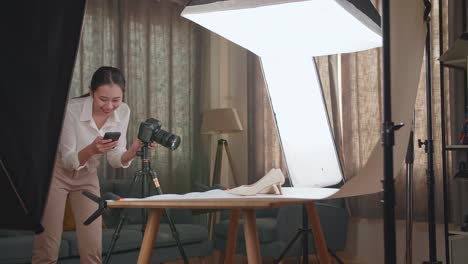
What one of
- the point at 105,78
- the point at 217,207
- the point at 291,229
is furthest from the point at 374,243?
the point at 217,207

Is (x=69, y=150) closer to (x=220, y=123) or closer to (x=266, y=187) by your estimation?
(x=266, y=187)

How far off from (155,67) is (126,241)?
180 centimetres

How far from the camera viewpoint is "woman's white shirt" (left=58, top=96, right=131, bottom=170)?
7.98 ft

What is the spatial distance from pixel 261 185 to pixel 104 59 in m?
3.09

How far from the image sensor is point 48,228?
2340 mm

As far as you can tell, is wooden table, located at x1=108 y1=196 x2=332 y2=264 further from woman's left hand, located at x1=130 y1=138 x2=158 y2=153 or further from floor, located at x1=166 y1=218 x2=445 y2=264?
floor, located at x1=166 y1=218 x2=445 y2=264

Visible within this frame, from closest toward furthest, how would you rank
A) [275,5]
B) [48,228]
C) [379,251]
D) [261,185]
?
[275,5]
[261,185]
[48,228]
[379,251]

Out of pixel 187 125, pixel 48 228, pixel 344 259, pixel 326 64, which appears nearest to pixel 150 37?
pixel 187 125

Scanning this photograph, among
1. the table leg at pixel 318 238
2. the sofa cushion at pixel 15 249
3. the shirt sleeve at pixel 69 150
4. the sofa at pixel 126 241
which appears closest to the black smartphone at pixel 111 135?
the shirt sleeve at pixel 69 150

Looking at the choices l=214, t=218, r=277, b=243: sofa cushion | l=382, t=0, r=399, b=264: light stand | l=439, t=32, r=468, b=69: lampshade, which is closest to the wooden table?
l=382, t=0, r=399, b=264: light stand

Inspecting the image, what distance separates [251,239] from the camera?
174 centimetres

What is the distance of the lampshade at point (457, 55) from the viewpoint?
3211mm

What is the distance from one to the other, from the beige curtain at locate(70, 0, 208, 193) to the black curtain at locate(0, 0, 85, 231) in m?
3.73

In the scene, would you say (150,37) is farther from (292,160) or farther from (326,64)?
(292,160)
